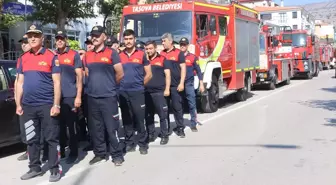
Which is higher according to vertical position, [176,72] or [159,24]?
[159,24]

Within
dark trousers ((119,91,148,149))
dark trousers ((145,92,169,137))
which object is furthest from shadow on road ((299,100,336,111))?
dark trousers ((119,91,148,149))

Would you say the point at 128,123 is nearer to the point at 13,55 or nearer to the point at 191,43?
the point at 191,43

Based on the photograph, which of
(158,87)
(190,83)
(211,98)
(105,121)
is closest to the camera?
(105,121)

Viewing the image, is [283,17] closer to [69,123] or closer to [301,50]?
[301,50]

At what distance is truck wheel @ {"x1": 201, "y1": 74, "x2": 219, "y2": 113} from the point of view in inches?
439

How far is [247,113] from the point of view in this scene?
1130 centimetres

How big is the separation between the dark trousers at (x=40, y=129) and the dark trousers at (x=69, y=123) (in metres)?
0.73

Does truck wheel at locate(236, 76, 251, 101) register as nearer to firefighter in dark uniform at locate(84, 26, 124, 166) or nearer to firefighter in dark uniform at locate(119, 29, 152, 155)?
firefighter in dark uniform at locate(119, 29, 152, 155)

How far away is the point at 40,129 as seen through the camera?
551 centimetres

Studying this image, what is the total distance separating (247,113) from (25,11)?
13.9m

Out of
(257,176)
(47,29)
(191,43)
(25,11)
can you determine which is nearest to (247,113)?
(191,43)

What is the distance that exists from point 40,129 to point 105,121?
2.97 ft

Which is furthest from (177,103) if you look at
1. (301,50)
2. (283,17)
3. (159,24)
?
(283,17)

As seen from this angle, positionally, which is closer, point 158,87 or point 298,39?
point 158,87
